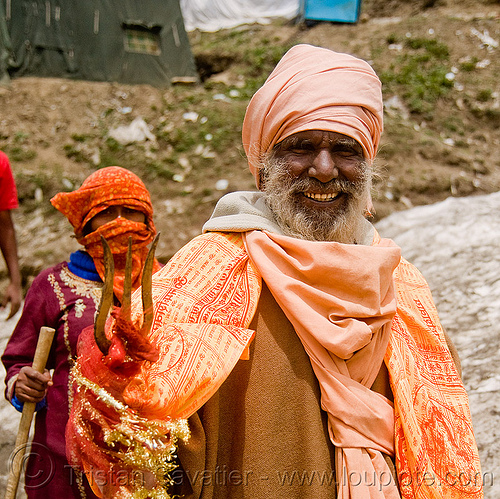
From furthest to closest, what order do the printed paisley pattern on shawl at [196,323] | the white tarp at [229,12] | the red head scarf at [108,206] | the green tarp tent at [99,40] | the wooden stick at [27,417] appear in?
1. the white tarp at [229,12]
2. the green tarp tent at [99,40]
3. the red head scarf at [108,206]
4. the wooden stick at [27,417]
5. the printed paisley pattern on shawl at [196,323]

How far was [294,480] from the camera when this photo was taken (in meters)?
1.57

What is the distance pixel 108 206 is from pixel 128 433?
1.72 metres

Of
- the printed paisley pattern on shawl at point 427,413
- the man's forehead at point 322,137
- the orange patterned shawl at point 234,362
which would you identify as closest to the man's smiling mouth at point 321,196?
the man's forehead at point 322,137

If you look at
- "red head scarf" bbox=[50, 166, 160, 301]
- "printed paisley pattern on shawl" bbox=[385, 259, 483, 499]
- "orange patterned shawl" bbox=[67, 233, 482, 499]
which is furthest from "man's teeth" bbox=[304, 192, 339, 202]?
"red head scarf" bbox=[50, 166, 160, 301]

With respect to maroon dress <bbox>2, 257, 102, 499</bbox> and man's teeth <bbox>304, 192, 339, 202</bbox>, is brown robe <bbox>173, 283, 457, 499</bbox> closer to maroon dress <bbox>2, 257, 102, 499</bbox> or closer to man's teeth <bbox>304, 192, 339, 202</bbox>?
man's teeth <bbox>304, 192, 339, 202</bbox>

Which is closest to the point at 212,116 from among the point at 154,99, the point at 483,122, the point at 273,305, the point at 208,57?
the point at 154,99

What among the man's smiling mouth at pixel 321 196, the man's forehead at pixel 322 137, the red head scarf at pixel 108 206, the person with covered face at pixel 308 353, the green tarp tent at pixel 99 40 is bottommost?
the green tarp tent at pixel 99 40

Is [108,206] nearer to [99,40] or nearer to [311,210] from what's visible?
[311,210]

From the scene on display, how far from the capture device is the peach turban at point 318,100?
182 cm

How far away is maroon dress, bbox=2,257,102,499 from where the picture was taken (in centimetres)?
246

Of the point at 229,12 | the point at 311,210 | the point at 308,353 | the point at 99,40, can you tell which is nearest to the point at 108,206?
the point at 311,210

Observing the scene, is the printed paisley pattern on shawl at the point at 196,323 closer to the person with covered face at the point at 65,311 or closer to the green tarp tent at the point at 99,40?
the person with covered face at the point at 65,311

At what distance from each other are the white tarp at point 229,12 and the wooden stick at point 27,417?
16538mm

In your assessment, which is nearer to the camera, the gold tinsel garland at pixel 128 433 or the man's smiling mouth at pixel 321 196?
the gold tinsel garland at pixel 128 433
